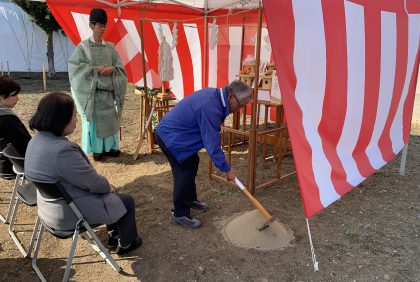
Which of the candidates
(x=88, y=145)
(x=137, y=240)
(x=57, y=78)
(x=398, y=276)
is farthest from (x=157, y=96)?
(x=57, y=78)

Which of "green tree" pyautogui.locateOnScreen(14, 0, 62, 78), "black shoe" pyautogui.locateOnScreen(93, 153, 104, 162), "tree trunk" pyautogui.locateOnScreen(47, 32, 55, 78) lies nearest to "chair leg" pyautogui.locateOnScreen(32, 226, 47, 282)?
"black shoe" pyautogui.locateOnScreen(93, 153, 104, 162)

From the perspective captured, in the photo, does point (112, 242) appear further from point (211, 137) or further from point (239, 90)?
point (239, 90)

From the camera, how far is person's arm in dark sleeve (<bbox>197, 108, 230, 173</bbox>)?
2288mm

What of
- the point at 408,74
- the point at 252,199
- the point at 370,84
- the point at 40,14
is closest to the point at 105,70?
the point at 252,199

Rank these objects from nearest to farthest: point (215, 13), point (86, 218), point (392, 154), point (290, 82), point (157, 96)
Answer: point (86, 218) < point (290, 82) < point (392, 154) < point (157, 96) < point (215, 13)

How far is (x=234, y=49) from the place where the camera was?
16.6 ft

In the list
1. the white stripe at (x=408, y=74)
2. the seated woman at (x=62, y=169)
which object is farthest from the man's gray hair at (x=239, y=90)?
the white stripe at (x=408, y=74)

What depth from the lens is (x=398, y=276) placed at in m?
2.23

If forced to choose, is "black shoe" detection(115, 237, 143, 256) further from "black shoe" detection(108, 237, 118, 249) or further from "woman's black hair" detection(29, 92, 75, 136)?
"woman's black hair" detection(29, 92, 75, 136)

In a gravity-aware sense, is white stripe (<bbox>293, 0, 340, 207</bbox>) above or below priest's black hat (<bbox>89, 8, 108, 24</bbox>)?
below

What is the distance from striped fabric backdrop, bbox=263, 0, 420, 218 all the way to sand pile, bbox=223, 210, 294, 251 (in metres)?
0.47

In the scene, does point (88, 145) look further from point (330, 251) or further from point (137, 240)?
point (330, 251)

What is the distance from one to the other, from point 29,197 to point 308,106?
189 cm

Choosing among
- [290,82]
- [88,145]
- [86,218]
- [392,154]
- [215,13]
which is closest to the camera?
[86,218]
